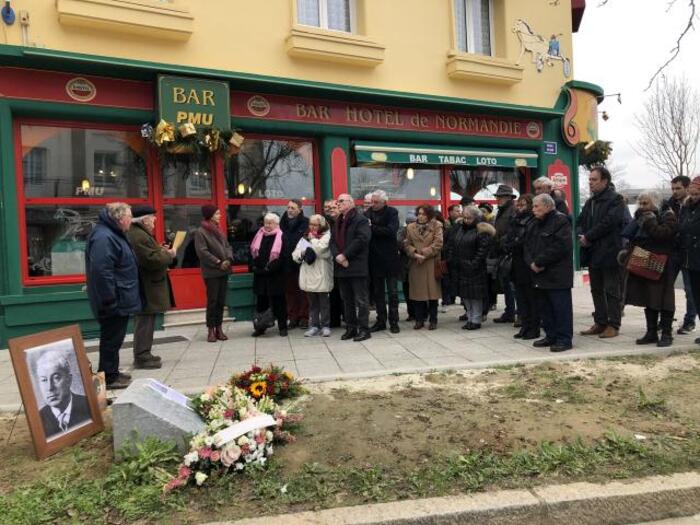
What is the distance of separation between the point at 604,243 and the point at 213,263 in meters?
4.88

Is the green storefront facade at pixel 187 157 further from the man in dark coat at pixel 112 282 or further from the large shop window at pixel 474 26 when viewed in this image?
the man in dark coat at pixel 112 282

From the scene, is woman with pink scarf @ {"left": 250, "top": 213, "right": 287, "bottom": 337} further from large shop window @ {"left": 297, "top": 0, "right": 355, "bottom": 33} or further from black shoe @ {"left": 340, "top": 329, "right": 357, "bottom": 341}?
large shop window @ {"left": 297, "top": 0, "right": 355, "bottom": 33}

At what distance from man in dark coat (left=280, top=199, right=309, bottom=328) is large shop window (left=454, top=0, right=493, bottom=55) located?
19.9ft

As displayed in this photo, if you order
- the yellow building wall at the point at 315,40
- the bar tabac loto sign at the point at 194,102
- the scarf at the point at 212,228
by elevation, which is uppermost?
the yellow building wall at the point at 315,40

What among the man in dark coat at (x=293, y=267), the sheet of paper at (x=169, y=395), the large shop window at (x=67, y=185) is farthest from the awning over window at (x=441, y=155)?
the sheet of paper at (x=169, y=395)

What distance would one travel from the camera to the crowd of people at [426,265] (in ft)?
18.7

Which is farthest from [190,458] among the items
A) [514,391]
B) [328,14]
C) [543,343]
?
[328,14]

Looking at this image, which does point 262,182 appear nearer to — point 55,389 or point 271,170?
point 271,170

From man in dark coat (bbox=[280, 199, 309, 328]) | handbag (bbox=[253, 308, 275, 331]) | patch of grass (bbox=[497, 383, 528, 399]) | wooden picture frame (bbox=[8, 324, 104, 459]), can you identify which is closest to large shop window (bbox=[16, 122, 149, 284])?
man in dark coat (bbox=[280, 199, 309, 328])

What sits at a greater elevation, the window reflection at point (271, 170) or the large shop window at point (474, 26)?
the large shop window at point (474, 26)

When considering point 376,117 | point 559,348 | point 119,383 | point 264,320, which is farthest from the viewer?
point 376,117

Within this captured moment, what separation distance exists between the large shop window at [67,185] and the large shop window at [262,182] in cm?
148

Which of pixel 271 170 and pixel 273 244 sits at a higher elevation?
pixel 271 170

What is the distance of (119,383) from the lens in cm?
520
